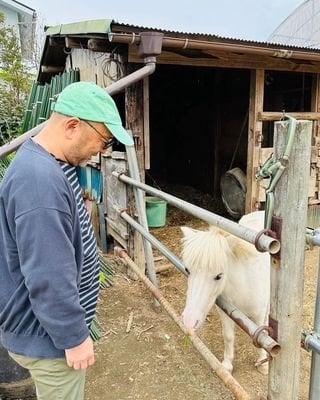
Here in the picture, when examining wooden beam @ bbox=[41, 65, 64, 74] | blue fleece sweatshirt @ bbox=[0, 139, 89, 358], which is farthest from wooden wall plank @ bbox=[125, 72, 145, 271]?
wooden beam @ bbox=[41, 65, 64, 74]

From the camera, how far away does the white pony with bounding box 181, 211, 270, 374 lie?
1835 mm

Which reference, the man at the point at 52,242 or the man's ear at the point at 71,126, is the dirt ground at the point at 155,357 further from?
the man's ear at the point at 71,126

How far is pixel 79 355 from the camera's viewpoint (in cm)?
117

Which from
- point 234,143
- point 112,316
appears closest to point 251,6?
point 234,143

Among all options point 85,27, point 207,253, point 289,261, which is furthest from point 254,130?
point 289,261

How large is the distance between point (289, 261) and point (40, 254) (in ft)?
2.57

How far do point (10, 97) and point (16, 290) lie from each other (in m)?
10.2

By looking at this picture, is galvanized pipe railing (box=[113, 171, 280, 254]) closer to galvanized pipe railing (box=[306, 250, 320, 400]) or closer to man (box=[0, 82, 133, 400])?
galvanized pipe railing (box=[306, 250, 320, 400])

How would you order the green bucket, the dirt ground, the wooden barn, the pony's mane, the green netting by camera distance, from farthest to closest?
the green netting, the green bucket, the wooden barn, the dirt ground, the pony's mane

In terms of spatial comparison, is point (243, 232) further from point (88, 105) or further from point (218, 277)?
point (88, 105)

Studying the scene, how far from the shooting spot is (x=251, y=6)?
25844 mm

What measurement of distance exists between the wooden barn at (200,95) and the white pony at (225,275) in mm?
1764

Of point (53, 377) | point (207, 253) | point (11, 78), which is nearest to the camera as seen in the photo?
point (53, 377)

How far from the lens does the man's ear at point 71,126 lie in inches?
44.7
